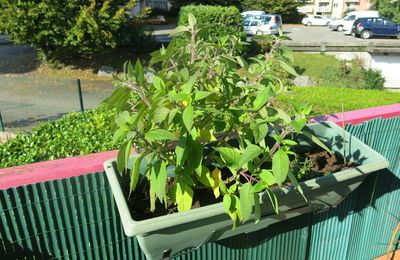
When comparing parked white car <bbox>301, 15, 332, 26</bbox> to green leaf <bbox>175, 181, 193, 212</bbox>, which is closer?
green leaf <bbox>175, 181, 193, 212</bbox>

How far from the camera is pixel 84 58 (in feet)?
47.3

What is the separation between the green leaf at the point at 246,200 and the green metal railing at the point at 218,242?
76cm

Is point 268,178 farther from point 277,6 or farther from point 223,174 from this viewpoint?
point 277,6

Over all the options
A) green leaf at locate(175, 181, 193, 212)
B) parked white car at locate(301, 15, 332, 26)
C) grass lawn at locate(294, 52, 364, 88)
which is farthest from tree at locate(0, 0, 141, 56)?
parked white car at locate(301, 15, 332, 26)

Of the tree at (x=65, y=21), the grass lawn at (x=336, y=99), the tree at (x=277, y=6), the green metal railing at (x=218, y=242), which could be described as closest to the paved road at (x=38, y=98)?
the tree at (x=65, y=21)

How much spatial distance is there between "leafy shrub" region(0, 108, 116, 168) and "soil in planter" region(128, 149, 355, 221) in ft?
3.54

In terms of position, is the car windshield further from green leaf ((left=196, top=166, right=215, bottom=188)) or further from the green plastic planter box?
green leaf ((left=196, top=166, right=215, bottom=188))

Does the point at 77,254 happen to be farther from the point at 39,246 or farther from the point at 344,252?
the point at 344,252

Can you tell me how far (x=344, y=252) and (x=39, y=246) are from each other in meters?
2.18

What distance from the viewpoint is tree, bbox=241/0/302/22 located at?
116 ft

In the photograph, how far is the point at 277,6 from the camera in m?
36.2

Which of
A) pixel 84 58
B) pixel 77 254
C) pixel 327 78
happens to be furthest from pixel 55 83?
pixel 77 254

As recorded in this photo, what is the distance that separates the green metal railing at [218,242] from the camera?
1686mm

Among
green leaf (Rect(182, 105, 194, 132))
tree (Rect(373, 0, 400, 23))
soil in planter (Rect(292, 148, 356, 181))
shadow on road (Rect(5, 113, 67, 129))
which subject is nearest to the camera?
green leaf (Rect(182, 105, 194, 132))
